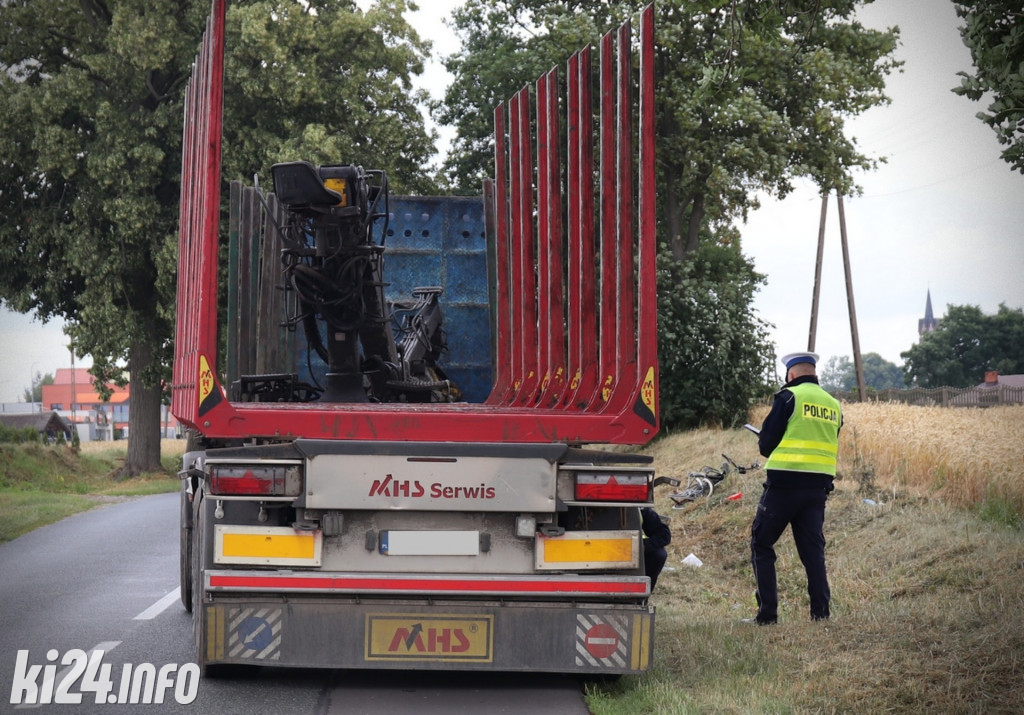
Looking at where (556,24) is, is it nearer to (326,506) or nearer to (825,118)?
(825,118)

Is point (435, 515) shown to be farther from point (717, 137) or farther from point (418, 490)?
point (717, 137)

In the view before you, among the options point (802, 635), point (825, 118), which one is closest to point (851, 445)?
point (802, 635)

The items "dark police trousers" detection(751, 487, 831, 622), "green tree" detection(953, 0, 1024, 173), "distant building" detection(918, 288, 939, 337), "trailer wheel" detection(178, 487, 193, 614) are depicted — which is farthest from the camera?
"distant building" detection(918, 288, 939, 337)

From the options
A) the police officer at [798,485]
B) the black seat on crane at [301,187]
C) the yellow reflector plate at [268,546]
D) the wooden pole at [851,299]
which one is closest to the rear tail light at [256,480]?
the yellow reflector plate at [268,546]

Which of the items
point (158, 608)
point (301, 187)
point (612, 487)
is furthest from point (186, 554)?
point (612, 487)

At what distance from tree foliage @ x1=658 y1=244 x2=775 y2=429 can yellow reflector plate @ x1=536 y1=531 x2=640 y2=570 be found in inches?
627

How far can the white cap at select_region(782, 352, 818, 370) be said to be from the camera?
339 inches

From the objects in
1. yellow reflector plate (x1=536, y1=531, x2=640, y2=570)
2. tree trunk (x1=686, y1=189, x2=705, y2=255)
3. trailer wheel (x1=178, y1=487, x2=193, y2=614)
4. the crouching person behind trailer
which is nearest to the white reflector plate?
yellow reflector plate (x1=536, y1=531, x2=640, y2=570)

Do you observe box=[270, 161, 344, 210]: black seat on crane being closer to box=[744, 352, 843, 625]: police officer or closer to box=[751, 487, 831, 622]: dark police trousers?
box=[744, 352, 843, 625]: police officer

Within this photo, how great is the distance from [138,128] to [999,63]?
24.5 meters

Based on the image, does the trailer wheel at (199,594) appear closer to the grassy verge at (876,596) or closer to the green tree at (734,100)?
the grassy verge at (876,596)

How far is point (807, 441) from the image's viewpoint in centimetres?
826

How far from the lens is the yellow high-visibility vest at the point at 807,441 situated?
325 inches

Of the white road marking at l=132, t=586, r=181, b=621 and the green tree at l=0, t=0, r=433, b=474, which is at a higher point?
the green tree at l=0, t=0, r=433, b=474
